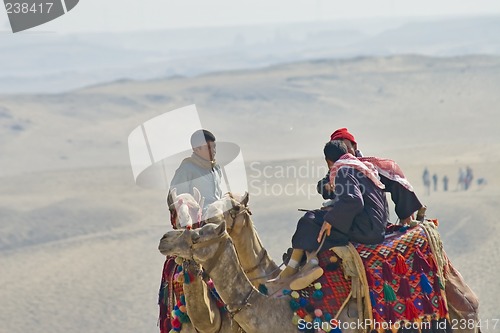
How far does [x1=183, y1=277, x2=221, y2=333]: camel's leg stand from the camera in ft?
25.6

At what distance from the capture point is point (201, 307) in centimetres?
793

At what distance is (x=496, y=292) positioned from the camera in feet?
71.7

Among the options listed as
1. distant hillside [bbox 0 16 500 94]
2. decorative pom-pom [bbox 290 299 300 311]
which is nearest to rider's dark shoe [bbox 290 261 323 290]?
decorative pom-pom [bbox 290 299 300 311]

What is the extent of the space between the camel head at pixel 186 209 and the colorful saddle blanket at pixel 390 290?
1019 millimetres

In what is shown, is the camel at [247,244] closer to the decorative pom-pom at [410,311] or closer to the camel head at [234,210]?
the camel head at [234,210]

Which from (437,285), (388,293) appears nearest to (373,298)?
(388,293)

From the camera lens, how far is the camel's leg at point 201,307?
25.6 feet

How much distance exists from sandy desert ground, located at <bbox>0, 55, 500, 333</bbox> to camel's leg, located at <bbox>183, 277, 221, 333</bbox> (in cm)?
1370

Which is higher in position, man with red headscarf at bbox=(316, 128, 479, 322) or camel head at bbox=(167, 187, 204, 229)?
camel head at bbox=(167, 187, 204, 229)

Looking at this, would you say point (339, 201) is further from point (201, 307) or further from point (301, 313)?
point (201, 307)

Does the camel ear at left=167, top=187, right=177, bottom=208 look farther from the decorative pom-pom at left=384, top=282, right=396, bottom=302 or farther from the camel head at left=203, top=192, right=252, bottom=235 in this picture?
the decorative pom-pom at left=384, top=282, right=396, bottom=302
